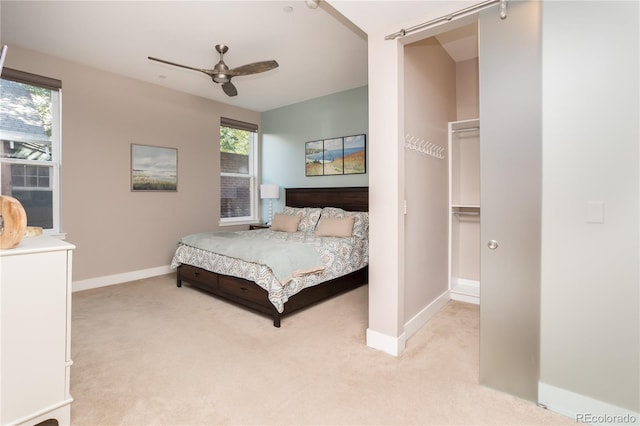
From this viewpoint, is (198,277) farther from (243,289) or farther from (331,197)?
(331,197)

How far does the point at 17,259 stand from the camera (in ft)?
4.60

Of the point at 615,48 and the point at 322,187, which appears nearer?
the point at 615,48

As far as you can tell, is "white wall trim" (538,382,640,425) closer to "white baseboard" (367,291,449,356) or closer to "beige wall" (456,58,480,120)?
"white baseboard" (367,291,449,356)

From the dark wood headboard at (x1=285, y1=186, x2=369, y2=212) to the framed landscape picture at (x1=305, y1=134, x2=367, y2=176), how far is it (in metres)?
0.28

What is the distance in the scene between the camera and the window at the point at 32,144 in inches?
137

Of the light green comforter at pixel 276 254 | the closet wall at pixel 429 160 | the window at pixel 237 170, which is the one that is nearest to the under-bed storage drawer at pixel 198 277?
the light green comforter at pixel 276 254

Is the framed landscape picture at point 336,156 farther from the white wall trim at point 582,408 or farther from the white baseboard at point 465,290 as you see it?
the white wall trim at point 582,408

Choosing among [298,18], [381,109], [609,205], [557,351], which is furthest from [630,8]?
[298,18]

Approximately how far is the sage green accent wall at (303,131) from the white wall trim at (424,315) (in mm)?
1970

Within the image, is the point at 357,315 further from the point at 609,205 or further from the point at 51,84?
the point at 51,84

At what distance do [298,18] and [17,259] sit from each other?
8.67ft

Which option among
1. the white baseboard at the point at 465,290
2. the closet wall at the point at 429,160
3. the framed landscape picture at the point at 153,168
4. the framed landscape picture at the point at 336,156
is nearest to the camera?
the closet wall at the point at 429,160

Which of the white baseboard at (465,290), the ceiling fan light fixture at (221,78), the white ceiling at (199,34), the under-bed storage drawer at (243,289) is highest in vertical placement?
the white ceiling at (199,34)

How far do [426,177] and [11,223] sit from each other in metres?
2.79
